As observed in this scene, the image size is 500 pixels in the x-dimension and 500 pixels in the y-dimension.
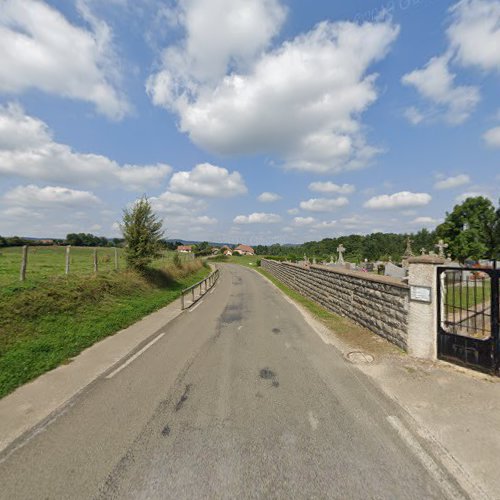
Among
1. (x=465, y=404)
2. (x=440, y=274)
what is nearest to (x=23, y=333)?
(x=465, y=404)

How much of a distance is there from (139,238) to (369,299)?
1307 cm

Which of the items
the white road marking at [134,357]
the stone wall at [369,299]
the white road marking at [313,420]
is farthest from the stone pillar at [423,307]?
the white road marking at [134,357]

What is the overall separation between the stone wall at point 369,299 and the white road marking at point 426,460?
10.0 ft

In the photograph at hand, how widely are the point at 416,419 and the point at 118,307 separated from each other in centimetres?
1054

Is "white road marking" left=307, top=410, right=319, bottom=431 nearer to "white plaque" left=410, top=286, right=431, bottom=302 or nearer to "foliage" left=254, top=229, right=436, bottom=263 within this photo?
"white plaque" left=410, top=286, right=431, bottom=302

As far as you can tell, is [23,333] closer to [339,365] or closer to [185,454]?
[185,454]

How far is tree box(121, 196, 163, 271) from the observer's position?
15.8 metres

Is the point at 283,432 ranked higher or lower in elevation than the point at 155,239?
lower

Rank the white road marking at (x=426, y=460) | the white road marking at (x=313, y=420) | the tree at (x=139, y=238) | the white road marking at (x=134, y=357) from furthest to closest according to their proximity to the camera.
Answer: the tree at (x=139, y=238) → the white road marking at (x=134, y=357) → the white road marking at (x=313, y=420) → the white road marking at (x=426, y=460)

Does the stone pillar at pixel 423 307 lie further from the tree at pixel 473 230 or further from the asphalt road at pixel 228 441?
the tree at pixel 473 230

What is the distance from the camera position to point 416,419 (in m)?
3.70

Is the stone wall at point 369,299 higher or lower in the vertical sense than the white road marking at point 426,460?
higher

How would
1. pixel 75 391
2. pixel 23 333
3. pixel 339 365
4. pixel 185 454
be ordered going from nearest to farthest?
pixel 185 454
pixel 75 391
pixel 339 365
pixel 23 333

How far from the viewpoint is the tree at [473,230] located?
41.6m
